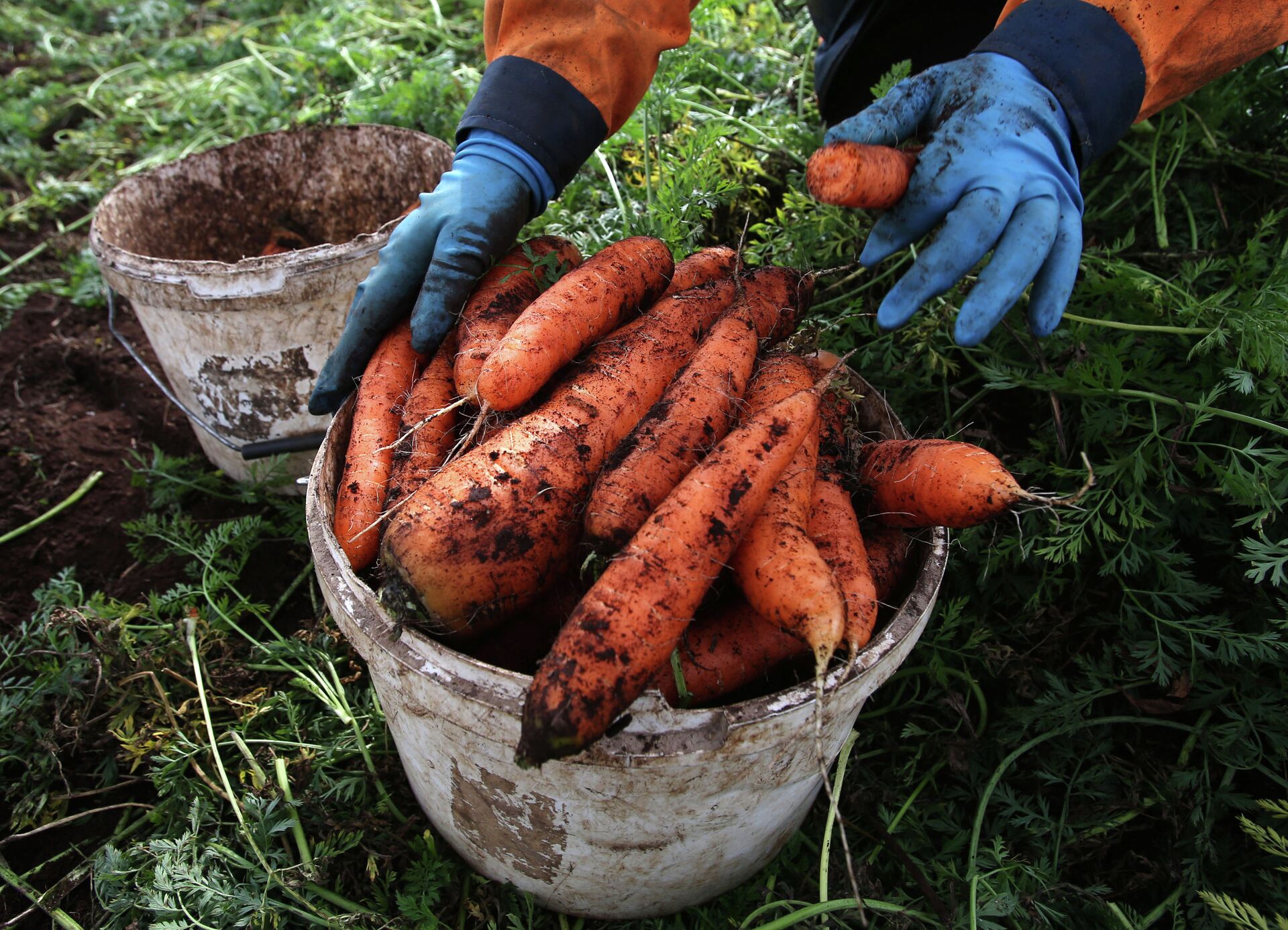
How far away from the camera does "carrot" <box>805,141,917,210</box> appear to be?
1570 millimetres

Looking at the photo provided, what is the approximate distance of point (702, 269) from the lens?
6.73 feet

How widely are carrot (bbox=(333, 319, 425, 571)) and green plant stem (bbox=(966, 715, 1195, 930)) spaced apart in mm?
1521

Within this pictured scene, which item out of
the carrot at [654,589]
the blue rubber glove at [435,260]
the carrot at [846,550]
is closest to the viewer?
the carrot at [654,589]

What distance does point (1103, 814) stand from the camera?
190cm

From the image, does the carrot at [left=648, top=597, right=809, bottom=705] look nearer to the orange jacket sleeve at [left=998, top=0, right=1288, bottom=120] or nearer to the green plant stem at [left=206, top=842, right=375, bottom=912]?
the green plant stem at [left=206, top=842, right=375, bottom=912]

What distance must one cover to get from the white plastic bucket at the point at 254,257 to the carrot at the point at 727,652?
68.7 inches

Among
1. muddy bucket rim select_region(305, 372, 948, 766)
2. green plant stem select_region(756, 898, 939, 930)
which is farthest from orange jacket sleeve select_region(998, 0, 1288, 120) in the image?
green plant stem select_region(756, 898, 939, 930)

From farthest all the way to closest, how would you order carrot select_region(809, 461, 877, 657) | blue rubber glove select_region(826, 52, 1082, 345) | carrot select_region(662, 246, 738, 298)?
carrot select_region(662, 246, 738, 298)
blue rubber glove select_region(826, 52, 1082, 345)
carrot select_region(809, 461, 877, 657)

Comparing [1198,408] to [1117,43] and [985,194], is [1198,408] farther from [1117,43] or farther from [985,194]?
[1117,43]

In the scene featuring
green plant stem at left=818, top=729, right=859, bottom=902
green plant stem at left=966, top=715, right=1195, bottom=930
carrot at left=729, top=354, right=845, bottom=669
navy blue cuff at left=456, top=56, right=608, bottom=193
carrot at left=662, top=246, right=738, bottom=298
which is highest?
navy blue cuff at left=456, top=56, right=608, bottom=193

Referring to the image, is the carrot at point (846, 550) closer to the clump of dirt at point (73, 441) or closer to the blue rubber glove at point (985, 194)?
the blue rubber glove at point (985, 194)

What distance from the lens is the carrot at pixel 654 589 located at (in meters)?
1.19

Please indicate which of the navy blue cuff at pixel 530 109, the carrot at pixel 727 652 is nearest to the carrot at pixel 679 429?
the carrot at pixel 727 652

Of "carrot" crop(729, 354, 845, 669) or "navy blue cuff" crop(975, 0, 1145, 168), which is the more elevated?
"navy blue cuff" crop(975, 0, 1145, 168)
